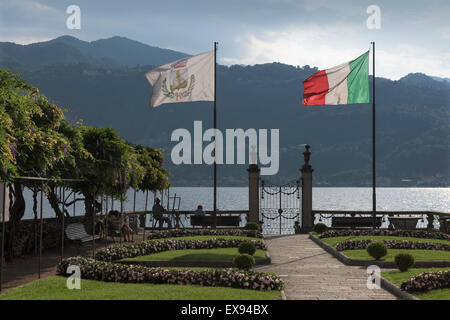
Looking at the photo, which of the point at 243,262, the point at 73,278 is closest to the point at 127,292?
the point at 73,278

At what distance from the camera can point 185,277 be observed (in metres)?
13.0

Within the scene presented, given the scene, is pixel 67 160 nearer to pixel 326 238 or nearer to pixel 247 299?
pixel 247 299

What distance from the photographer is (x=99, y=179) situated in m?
21.5

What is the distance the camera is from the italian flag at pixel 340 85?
2645cm

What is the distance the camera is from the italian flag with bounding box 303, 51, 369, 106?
26.5 meters

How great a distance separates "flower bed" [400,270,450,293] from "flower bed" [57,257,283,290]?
2863 mm

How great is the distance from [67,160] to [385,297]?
11.5m

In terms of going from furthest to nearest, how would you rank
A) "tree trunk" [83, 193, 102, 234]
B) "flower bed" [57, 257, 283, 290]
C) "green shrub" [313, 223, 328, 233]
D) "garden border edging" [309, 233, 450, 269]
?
"green shrub" [313, 223, 328, 233], "tree trunk" [83, 193, 102, 234], "garden border edging" [309, 233, 450, 269], "flower bed" [57, 257, 283, 290]

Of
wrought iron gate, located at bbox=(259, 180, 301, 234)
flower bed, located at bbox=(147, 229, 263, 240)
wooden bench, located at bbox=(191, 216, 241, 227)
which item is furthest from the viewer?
wrought iron gate, located at bbox=(259, 180, 301, 234)

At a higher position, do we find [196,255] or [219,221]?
[219,221]

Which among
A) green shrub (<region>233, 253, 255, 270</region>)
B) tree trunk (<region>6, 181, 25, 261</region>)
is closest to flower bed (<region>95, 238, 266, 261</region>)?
tree trunk (<region>6, 181, 25, 261</region>)

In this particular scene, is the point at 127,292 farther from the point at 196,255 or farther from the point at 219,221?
the point at 219,221

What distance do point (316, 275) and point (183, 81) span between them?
44.5 feet

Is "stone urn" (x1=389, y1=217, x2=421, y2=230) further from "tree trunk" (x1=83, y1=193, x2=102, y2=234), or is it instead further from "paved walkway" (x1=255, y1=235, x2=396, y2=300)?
"tree trunk" (x1=83, y1=193, x2=102, y2=234)
